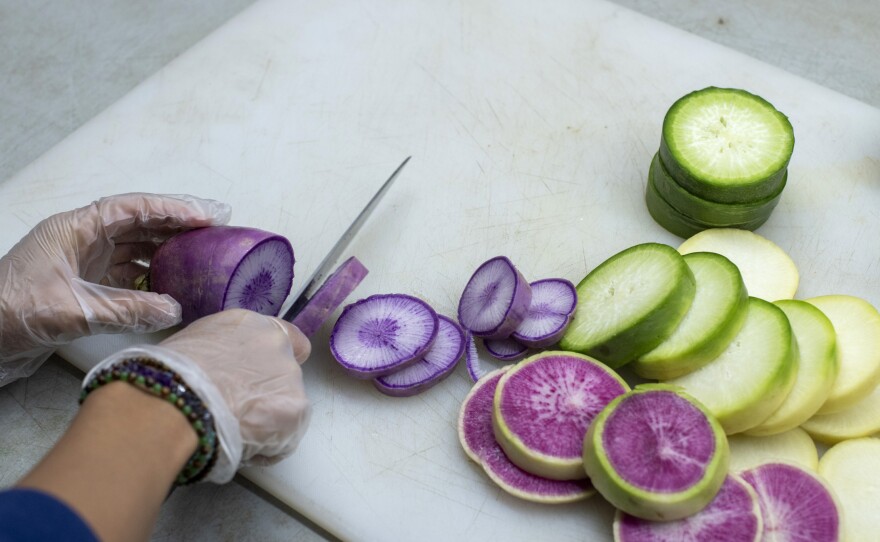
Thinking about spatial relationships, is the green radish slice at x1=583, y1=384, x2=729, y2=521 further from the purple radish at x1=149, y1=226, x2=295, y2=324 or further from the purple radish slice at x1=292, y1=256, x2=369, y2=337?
the purple radish at x1=149, y1=226, x2=295, y2=324

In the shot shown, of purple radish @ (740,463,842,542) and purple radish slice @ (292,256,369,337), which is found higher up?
purple radish @ (740,463,842,542)

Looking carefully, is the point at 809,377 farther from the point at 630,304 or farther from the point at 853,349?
the point at 630,304

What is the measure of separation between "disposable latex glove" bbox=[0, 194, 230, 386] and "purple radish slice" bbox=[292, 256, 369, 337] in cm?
40

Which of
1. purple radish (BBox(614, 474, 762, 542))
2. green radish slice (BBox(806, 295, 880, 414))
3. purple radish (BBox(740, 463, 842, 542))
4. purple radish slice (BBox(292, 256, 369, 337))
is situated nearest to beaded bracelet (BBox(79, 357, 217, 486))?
purple radish slice (BBox(292, 256, 369, 337))

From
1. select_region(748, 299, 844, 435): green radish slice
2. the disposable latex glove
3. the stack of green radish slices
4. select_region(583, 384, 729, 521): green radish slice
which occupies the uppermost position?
the stack of green radish slices

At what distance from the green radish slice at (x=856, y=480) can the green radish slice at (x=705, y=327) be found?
0.44m

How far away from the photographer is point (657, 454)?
217 cm

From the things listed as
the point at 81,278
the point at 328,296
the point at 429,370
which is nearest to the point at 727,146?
the point at 429,370

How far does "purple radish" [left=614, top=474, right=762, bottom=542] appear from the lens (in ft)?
7.00

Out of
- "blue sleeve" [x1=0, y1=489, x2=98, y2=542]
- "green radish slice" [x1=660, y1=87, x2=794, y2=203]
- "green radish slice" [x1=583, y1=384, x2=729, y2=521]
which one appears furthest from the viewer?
"green radish slice" [x1=660, y1=87, x2=794, y2=203]

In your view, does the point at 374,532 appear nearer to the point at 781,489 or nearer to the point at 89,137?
the point at 781,489

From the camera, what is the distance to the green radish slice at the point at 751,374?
89.9 inches

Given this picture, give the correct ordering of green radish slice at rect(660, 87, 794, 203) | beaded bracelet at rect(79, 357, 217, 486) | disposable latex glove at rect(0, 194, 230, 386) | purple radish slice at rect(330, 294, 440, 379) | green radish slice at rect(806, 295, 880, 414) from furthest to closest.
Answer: green radish slice at rect(660, 87, 794, 203)
purple radish slice at rect(330, 294, 440, 379)
disposable latex glove at rect(0, 194, 230, 386)
green radish slice at rect(806, 295, 880, 414)
beaded bracelet at rect(79, 357, 217, 486)

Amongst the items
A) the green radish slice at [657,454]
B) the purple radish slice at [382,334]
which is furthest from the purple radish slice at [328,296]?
the green radish slice at [657,454]
